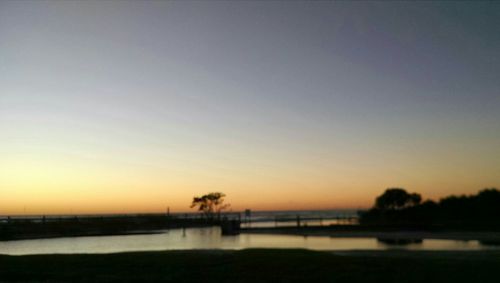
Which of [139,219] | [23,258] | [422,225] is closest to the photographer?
[23,258]

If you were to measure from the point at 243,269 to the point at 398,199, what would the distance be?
52.1 m

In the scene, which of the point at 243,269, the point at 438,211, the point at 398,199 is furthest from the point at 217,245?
the point at 398,199

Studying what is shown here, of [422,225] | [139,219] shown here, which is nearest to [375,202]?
[422,225]

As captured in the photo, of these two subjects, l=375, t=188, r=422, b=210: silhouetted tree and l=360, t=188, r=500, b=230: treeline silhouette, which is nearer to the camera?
l=360, t=188, r=500, b=230: treeline silhouette

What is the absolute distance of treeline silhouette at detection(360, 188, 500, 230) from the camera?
49.9m

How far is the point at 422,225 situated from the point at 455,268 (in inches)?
1485

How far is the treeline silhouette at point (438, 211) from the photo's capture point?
4988 cm

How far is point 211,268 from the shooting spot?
1584 centimetres

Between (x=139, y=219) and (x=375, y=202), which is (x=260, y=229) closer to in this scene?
(x=375, y=202)

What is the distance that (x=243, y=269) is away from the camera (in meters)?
15.7

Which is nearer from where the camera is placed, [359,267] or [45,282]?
[45,282]

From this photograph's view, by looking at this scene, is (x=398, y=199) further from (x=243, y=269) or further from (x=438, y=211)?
(x=243, y=269)

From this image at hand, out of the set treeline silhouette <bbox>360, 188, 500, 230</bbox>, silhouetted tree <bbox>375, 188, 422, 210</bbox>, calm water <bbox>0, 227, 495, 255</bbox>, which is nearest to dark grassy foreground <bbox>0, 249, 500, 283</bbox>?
calm water <bbox>0, 227, 495, 255</bbox>

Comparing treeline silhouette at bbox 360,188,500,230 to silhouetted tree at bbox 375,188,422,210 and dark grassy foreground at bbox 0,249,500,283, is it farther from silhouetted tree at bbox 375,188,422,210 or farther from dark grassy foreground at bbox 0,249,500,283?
dark grassy foreground at bbox 0,249,500,283
